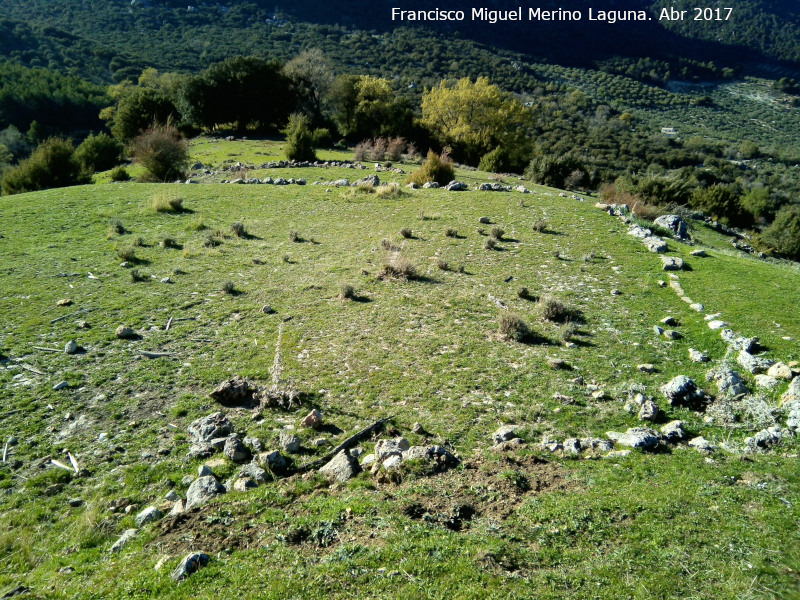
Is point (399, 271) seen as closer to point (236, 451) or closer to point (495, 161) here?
point (236, 451)

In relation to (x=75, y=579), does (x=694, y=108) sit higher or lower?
higher

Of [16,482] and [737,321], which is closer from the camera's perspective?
[16,482]

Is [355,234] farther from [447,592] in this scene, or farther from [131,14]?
[131,14]

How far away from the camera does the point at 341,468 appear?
5.79 m

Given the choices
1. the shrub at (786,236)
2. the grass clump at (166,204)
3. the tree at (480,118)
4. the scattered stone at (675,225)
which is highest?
the tree at (480,118)

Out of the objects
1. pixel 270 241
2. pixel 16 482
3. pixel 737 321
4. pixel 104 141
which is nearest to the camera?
pixel 16 482

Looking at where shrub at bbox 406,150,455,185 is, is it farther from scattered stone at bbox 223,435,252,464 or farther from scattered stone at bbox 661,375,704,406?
scattered stone at bbox 223,435,252,464

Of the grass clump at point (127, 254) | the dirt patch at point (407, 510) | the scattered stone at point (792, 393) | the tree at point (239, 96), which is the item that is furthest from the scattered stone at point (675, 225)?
the tree at point (239, 96)

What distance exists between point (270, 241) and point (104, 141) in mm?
33591

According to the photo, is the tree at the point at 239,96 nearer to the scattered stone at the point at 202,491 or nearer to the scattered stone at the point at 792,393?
the scattered stone at the point at 202,491

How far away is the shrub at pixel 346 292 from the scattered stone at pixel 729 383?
324 inches

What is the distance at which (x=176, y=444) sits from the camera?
6.44 meters

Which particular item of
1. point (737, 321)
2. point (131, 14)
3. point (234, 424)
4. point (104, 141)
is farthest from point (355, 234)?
point (131, 14)

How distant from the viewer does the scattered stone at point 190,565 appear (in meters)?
4.16
